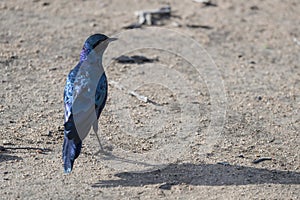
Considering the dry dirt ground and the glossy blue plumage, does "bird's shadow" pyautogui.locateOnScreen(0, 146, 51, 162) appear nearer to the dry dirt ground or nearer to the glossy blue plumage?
the dry dirt ground

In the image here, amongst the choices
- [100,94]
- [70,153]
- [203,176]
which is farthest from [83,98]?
[203,176]

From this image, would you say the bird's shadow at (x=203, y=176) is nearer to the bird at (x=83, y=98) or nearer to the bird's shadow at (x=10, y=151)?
the bird at (x=83, y=98)

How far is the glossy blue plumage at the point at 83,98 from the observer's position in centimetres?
635

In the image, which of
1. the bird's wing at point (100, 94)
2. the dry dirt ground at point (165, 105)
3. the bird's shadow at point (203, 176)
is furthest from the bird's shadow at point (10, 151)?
the bird's shadow at point (203, 176)

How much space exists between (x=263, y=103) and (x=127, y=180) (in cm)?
260

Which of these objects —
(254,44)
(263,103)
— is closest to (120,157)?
(263,103)

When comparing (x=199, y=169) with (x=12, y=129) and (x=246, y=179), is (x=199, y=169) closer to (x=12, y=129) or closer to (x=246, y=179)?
(x=246, y=179)

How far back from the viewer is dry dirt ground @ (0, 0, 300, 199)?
6.52 m

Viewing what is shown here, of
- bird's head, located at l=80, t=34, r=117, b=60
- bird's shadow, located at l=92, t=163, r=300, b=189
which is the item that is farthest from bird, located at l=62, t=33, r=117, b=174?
bird's shadow, located at l=92, t=163, r=300, b=189

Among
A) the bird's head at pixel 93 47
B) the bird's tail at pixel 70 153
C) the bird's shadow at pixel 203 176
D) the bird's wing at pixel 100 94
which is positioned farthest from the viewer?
the bird's head at pixel 93 47

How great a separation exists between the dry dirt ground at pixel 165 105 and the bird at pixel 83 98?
12.2 inches

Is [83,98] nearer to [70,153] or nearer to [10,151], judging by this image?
[70,153]

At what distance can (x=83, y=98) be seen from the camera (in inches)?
260

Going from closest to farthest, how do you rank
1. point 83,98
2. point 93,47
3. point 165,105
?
point 83,98 → point 93,47 → point 165,105
